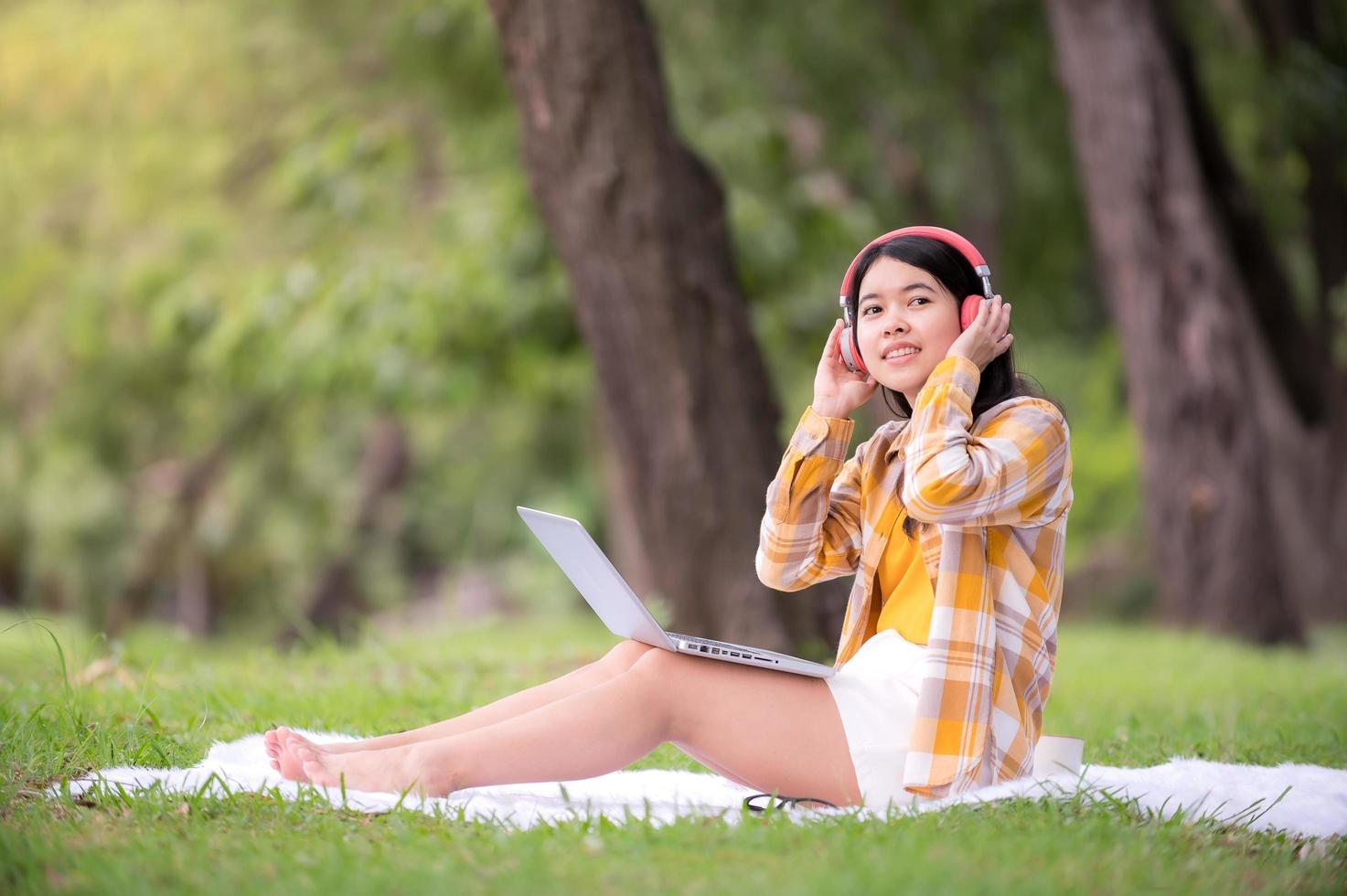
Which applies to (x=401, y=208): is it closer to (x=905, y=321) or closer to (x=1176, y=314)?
(x=1176, y=314)

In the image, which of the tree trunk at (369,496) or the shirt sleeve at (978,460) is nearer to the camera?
the shirt sleeve at (978,460)

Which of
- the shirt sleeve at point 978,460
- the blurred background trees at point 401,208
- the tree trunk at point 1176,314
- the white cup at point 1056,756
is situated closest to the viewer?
the shirt sleeve at point 978,460

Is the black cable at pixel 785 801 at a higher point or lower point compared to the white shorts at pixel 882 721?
lower

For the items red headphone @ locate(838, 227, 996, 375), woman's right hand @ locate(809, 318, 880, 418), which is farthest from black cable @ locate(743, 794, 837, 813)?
red headphone @ locate(838, 227, 996, 375)

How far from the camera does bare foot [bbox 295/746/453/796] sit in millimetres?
2672

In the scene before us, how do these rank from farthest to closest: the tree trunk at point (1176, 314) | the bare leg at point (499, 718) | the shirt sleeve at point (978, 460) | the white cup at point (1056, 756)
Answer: the tree trunk at point (1176, 314) < the white cup at point (1056, 756) < the bare leg at point (499, 718) < the shirt sleeve at point (978, 460)

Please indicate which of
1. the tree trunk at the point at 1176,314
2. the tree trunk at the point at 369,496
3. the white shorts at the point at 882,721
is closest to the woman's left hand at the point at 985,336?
the white shorts at the point at 882,721

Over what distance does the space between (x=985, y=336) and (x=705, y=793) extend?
1.16m

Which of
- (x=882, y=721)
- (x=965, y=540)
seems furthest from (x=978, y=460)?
(x=882, y=721)

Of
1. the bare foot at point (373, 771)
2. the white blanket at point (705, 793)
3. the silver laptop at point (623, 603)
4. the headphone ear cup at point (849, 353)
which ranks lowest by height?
the white blanket at point (705, 793)

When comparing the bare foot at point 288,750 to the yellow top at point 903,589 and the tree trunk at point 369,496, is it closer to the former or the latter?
the yellow top at point 903,589

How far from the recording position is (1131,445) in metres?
14.6

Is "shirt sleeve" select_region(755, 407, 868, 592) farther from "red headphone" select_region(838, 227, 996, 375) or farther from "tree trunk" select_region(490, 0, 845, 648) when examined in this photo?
"tree trunk" select_region(490, 0, 845, 648)

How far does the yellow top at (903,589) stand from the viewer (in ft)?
9.14
